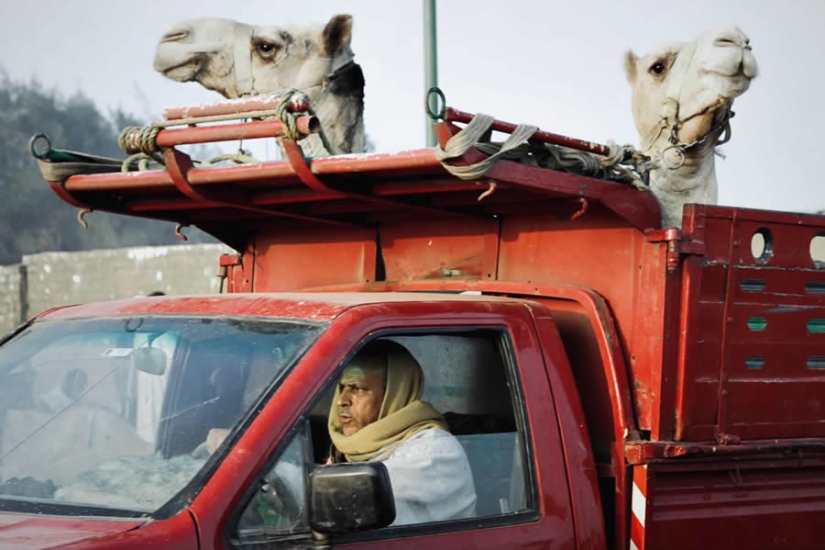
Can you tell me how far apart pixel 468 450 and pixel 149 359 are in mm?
904

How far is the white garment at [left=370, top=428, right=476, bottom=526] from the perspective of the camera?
2705 millimetres

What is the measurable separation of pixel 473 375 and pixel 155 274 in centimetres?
1370

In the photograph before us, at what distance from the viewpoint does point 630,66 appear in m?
6.34

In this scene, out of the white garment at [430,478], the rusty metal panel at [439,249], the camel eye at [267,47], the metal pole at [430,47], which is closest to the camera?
the white garment at [430,478]

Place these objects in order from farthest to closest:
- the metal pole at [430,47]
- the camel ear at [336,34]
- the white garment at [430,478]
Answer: the metal pole at [430,47] < the camel ear at [336,34] < the white garment at [430,478]

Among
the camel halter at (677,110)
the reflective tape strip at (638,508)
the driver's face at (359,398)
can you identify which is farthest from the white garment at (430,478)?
the camel halter at (677,110)

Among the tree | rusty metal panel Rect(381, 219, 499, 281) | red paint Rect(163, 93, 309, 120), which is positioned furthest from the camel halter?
the tree

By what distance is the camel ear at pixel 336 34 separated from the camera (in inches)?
238

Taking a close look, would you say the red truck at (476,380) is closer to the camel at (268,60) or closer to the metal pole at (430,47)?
the camel at (268,60)

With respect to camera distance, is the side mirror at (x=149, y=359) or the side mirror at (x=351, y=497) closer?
the side mirror at (x=351, y=497)

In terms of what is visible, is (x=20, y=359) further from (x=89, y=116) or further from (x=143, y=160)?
(x=89, y=116)

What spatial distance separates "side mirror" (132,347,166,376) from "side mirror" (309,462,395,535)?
0.74 metres

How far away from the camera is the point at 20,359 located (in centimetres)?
311

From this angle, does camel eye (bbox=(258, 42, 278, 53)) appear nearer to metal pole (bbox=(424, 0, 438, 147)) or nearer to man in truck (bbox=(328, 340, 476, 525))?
metal pole (bbox=(424, 0, 438, 147))
